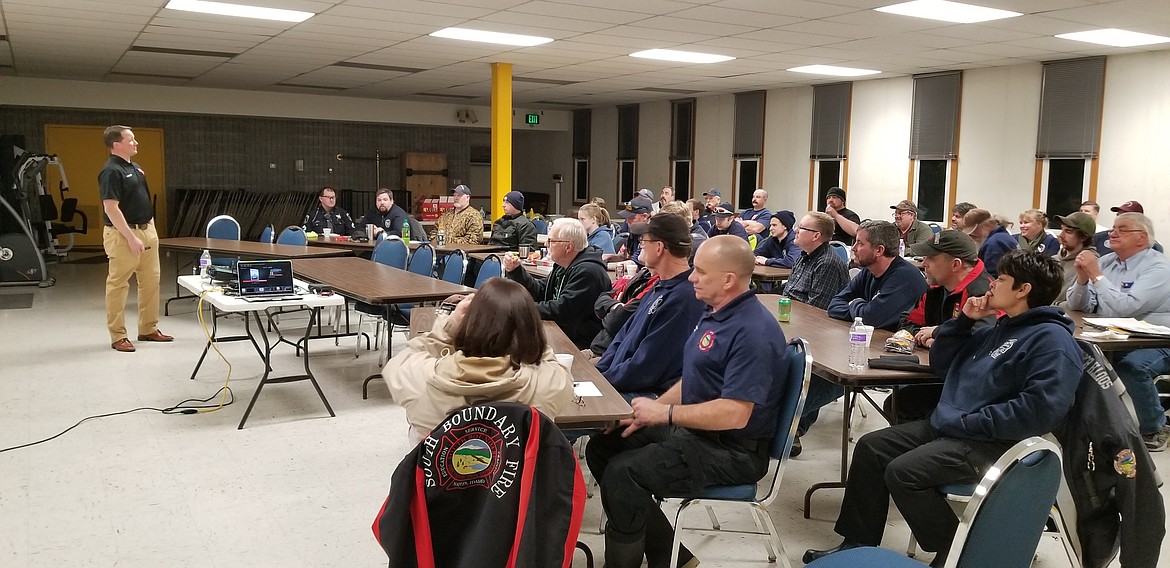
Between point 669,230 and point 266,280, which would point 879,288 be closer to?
point 669,230

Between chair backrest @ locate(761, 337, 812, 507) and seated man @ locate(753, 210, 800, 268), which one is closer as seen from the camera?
chair backrest @ locate(761, 337, 812, 507)

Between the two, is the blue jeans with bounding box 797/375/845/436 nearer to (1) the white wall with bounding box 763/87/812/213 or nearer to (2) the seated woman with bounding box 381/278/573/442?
(2) the seated woman with bounding box 381/278/573/442

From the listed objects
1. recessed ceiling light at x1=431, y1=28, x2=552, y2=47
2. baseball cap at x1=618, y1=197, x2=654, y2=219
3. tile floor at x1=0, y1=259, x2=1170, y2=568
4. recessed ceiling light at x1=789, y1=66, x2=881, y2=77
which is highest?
recessed ceiling light at x1=431, y1=28, x2=552, y2=47

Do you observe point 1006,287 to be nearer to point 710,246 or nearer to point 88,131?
point 710,246

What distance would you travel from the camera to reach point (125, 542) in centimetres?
332

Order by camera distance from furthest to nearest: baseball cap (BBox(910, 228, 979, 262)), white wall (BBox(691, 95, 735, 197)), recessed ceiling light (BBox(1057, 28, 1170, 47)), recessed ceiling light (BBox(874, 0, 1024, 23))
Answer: white wall (BBox(691, 95, 735, 197)) → recessed ceiling light (BBox(1057, 28, 1170, 47)) → recessed ceiling light (BBox(874, 0, 1024, 23)) → baseball cap (BBox(910, 228, 979, 262))

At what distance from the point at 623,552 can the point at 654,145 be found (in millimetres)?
13654

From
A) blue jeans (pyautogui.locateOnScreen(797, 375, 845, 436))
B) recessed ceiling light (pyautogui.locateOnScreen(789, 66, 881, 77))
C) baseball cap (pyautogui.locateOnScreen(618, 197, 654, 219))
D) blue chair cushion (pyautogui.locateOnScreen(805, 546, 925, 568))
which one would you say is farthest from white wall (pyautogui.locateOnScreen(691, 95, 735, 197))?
blue chair cushion (pyautogui.locateOnScreen(805, 546, 925, 568))

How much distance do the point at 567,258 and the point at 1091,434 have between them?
8.40 ft

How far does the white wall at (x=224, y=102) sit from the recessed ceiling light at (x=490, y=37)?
24.6 ft

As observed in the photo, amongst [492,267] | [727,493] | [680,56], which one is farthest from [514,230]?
[727,493]

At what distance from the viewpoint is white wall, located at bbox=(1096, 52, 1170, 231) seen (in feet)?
28.8

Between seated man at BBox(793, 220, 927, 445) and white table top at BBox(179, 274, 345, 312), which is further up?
seated man at BBox(793, 220, 927, 445)

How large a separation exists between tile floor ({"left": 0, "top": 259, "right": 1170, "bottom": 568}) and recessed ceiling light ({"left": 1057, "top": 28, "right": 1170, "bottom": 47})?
502 centimetres
